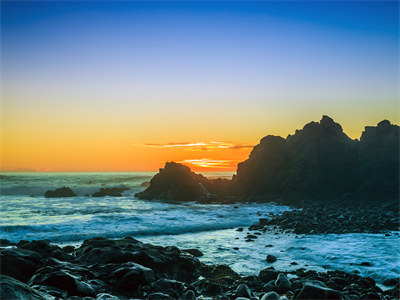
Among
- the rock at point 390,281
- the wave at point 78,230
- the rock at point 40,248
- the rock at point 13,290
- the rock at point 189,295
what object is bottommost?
the wave at point 78,230

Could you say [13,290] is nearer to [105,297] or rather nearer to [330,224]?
[105,297]

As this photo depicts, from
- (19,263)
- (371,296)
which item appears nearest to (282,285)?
(371,296)

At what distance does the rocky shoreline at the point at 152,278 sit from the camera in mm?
8062

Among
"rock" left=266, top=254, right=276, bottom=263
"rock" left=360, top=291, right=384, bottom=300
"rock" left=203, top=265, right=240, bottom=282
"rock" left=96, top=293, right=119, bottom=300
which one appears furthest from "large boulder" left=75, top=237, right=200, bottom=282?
"rock" left=360, top=291, right=384, bottom=300

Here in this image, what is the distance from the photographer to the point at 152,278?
9.50 metres

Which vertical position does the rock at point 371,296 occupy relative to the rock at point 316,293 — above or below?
below

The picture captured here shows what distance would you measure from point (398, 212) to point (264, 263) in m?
20.1

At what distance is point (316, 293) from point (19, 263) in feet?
29.2

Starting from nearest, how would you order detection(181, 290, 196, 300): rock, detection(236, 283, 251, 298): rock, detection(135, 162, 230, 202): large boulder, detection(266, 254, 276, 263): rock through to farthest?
detection(181, 290, 196, 300): rock, detection(236, 283, 251, 298): rock, detection(266, 254, 276, 263): rock, detection(135, 162, 230, 202): large boulder

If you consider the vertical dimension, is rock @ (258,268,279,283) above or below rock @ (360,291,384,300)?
below

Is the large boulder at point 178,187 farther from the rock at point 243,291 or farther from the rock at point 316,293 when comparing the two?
the rock at point 316,293

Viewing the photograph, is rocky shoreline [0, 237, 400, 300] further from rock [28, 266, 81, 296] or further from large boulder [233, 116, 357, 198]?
large boulder [233, 116, 357, 198]

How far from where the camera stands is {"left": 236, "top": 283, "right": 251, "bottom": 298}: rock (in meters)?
8.19

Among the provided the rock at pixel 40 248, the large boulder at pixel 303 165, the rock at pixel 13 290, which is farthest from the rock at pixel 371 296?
the large boulder at pixel 303 165
